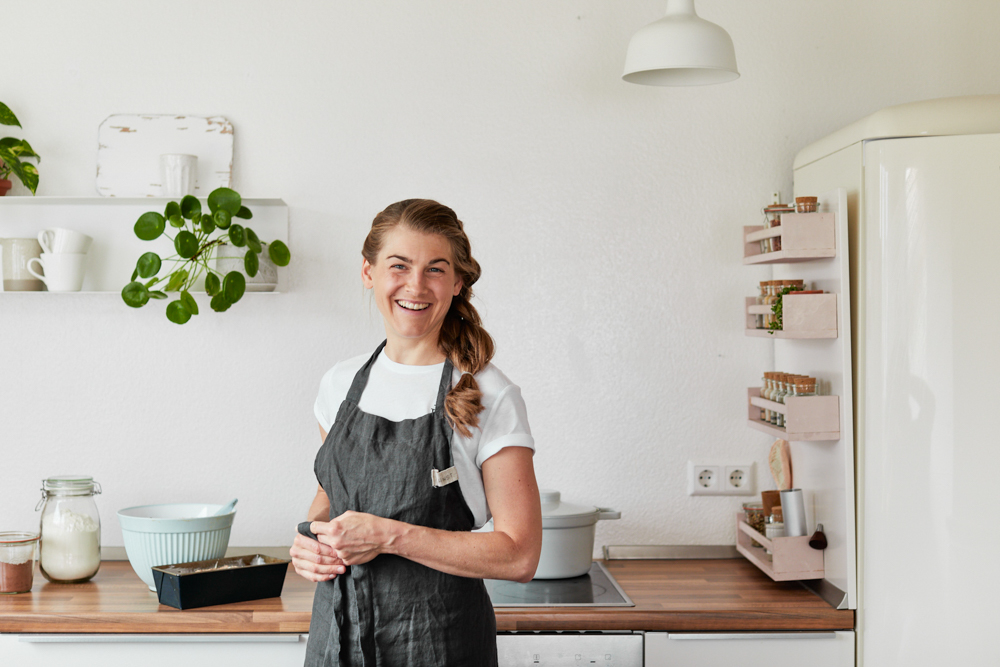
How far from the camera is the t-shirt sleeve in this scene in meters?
1.33

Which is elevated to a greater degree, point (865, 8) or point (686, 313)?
point (865, 8)

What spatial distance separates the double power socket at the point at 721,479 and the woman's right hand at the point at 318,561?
1243 mm

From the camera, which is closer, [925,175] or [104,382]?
[925,175]

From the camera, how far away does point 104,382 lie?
7.57 feet

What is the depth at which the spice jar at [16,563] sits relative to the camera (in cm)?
192

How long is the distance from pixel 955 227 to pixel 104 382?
211 cm

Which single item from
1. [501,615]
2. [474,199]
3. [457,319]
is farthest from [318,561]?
[474,199]

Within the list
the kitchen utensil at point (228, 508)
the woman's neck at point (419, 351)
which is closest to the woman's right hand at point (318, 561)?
the woman's neck at point (419, 351)

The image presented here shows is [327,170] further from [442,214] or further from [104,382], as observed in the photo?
[442,214]

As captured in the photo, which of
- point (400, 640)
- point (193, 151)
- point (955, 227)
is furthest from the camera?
point (193, 151)

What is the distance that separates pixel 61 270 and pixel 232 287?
0.45 m

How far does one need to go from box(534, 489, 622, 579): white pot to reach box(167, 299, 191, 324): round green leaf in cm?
99

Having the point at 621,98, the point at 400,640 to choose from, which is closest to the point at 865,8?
the point at 621,98

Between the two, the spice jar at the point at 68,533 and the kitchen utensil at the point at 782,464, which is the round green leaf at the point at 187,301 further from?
the kitchen utensil at the point at 782,464
